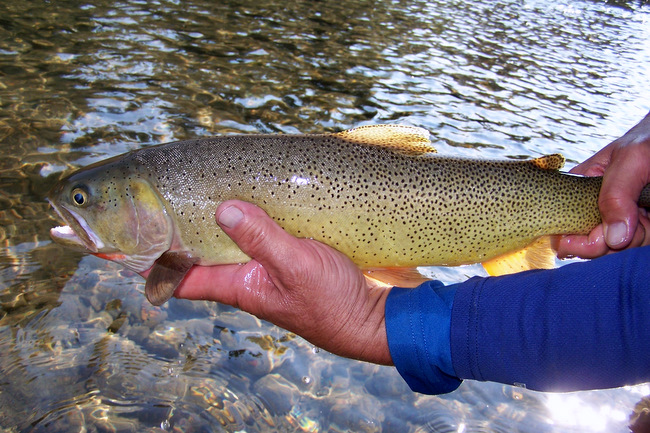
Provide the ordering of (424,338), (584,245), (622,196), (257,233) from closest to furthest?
(424,338), (257,233), (622,196), (584,245)

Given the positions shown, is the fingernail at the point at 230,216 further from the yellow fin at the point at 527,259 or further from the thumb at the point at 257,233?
the yellow fin at the point at 527,259

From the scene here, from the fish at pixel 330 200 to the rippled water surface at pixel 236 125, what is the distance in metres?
1.12

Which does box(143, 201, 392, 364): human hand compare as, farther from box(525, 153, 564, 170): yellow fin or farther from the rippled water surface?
box(525, 153, 564, 170): yellow fin

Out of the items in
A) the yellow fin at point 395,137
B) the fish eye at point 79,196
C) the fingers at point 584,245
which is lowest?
the fingers at point 584,245

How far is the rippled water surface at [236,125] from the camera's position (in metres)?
3.71

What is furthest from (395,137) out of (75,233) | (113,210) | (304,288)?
(75,233)

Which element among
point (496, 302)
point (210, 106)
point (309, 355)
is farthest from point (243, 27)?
point (496, 302)

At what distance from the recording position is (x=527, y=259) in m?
3.48

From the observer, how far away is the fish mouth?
3055 mm

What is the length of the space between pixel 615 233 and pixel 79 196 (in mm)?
3243

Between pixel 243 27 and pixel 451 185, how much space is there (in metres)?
9.63

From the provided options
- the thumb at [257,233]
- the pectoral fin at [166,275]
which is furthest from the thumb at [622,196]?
the pectoral fin at [166,275]

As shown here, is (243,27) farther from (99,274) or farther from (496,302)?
(496,302)

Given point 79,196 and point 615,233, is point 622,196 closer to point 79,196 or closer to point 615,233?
point 615,233
